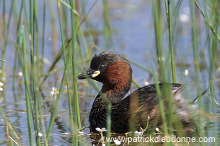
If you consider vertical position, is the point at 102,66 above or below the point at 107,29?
below

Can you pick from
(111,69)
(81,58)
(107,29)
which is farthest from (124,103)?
(107,29)

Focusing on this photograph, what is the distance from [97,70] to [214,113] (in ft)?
4.64

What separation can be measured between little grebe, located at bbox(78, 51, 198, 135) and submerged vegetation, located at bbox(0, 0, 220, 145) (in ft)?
0.52

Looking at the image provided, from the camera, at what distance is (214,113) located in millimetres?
6156

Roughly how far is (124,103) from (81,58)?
5.51ft

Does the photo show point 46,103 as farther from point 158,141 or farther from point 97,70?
point 158,141

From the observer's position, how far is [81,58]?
741 centimetres

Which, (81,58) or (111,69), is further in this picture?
(81,58)

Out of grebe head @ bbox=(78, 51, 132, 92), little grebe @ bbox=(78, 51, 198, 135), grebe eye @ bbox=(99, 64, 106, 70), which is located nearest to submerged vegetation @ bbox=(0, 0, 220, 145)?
little grebe @ bbox=(78, 51, 198, 135)

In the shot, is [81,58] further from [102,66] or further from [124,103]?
[124,103]

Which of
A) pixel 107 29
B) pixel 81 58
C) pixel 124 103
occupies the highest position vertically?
pixel 107 29

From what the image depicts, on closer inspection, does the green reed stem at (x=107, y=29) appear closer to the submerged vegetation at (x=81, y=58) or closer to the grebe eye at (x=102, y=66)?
the submerged vegetation at (x=81, y=58)

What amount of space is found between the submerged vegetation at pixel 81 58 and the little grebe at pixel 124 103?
16 cm

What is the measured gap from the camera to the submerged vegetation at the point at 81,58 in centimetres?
480
